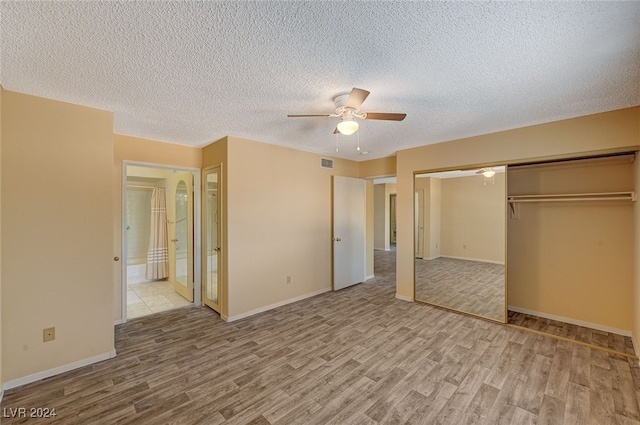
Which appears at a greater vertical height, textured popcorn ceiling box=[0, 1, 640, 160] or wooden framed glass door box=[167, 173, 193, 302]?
textured popcorn ceiling box=[0, 1, 640, 160]

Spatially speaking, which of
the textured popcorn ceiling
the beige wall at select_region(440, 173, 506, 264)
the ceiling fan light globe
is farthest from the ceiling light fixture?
the beige wall at select_region(440, 173, 506, 264)

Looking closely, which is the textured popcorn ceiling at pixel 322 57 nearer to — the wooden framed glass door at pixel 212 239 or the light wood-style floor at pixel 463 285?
the wooden framed glass door at pixel 212 239

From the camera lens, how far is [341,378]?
2412 mm

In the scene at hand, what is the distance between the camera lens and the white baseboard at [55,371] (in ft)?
7.50

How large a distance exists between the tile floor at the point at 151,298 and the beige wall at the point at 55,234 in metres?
1.36

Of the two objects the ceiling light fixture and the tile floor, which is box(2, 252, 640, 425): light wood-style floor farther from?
the ceiling light fixture

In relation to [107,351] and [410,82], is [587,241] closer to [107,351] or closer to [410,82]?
[410,82]

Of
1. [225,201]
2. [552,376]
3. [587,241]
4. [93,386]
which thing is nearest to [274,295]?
[225,201]

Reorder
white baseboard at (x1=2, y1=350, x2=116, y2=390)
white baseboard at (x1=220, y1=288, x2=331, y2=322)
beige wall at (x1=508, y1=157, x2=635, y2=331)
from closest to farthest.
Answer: white baseboard at (x1=2, y1=350, x2=116, y2=390) < beige wall at (x1=508, y1=157, x2=635, y2=331) < white baseboard at (x1=220, y1=288, x2=331, y2=322)

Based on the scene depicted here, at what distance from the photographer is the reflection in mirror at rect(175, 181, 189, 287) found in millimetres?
4617

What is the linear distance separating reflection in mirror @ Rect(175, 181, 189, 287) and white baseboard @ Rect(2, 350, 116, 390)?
189cm

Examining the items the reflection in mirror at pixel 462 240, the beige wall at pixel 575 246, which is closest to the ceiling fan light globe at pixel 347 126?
the reflection in mirror at pixel 462 240

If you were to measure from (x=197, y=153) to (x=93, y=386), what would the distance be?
126 inches

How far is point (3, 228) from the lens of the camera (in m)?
2.26
